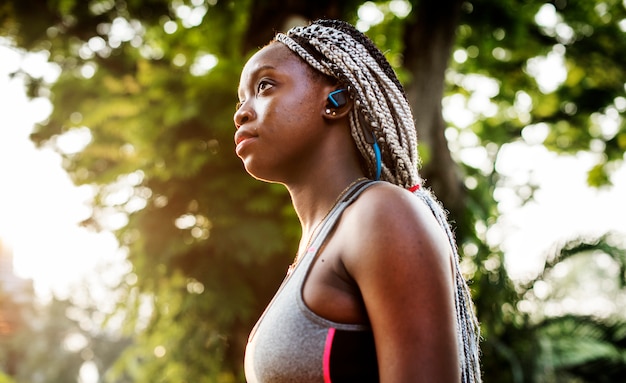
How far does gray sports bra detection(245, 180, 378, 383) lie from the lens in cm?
133

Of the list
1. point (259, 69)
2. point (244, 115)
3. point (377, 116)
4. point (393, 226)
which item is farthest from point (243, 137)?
point (393, 226)

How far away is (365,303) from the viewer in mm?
1318

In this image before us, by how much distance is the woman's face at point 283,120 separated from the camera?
5.44ft

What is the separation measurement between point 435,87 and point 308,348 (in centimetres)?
589

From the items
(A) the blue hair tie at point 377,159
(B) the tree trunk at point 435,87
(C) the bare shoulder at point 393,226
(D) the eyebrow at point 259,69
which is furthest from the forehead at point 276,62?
(B) the tree trunk at point 435,87

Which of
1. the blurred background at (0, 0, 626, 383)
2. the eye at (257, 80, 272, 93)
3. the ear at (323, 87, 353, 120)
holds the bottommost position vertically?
the blurred background at (0, 0, 626, 383)

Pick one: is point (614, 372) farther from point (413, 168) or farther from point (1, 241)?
point (1, 241)

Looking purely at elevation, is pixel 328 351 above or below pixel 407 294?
below

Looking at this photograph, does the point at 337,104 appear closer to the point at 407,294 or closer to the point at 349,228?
the point at 349,228

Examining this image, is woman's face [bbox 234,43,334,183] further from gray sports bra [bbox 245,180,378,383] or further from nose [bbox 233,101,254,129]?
gray sports bra [bbox 245,180,378,383]

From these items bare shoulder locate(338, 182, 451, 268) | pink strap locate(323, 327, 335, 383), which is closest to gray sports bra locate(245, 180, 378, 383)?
pink strap locate(323, 327, 335, 383)

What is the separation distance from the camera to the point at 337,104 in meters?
1.68

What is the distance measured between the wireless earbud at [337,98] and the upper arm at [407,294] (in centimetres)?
43

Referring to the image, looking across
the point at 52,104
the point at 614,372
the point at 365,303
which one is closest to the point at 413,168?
the point at 365,303
